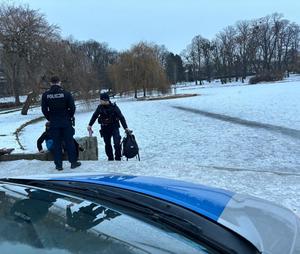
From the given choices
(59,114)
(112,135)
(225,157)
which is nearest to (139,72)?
(225,157)

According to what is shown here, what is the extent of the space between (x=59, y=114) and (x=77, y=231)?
691cm

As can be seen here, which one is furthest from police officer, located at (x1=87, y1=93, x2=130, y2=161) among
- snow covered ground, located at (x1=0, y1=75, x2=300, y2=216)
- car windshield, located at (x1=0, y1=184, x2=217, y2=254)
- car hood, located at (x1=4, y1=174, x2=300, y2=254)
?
car windshield, located at (x1=0, y1=184, x2=217, y2=254)

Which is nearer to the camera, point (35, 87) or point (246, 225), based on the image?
point (246, 225)

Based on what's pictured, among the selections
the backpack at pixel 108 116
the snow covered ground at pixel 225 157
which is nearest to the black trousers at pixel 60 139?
the snow covered ground at pixel 225 157

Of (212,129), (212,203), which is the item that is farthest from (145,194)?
(212,129)

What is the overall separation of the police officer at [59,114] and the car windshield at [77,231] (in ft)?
21.2

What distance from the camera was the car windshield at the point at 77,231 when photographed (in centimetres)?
177

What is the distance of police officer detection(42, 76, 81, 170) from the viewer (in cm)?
857

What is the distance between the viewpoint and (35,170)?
9.09 meters

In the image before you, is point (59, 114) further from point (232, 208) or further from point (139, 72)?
point (139, 72)

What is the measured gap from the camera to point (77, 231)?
1.88 metres

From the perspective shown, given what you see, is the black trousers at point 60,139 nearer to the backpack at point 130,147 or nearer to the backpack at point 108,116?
the backpack at point 108,116

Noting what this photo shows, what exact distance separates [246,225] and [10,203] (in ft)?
3.50

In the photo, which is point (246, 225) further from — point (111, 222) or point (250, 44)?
point (250, 44)
